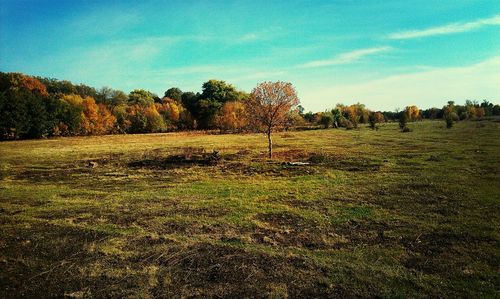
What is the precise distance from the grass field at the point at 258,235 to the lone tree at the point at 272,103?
38.8ft

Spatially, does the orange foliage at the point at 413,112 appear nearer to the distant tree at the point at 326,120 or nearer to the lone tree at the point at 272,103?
the distant tree at the point at 326,120

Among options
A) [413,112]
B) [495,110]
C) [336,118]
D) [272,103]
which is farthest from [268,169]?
[495,110]

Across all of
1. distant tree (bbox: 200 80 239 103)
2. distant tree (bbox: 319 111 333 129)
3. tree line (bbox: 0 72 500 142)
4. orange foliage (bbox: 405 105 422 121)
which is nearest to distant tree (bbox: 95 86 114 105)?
tree line (bbox: 0 72 500 142)

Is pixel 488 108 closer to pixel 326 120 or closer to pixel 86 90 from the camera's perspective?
pixel 326 120

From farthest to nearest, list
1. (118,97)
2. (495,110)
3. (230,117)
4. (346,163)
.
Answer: (495,110) → (118,97) → (230,117) → (346,163)

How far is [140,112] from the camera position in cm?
9294

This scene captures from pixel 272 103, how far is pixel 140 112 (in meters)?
68.5

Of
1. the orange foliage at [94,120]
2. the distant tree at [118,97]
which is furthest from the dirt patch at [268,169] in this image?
the distant tree at [118,97]

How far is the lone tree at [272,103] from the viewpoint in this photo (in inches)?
1351

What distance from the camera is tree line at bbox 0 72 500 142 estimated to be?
35.8 metres

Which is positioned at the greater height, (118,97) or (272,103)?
(118,97)

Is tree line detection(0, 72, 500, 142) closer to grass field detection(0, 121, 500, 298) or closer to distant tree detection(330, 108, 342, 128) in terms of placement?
distant tree detection(330, 108, 342, 128)

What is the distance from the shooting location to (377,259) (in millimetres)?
10359

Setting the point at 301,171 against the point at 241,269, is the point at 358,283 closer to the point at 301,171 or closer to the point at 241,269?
the point at 241,269
